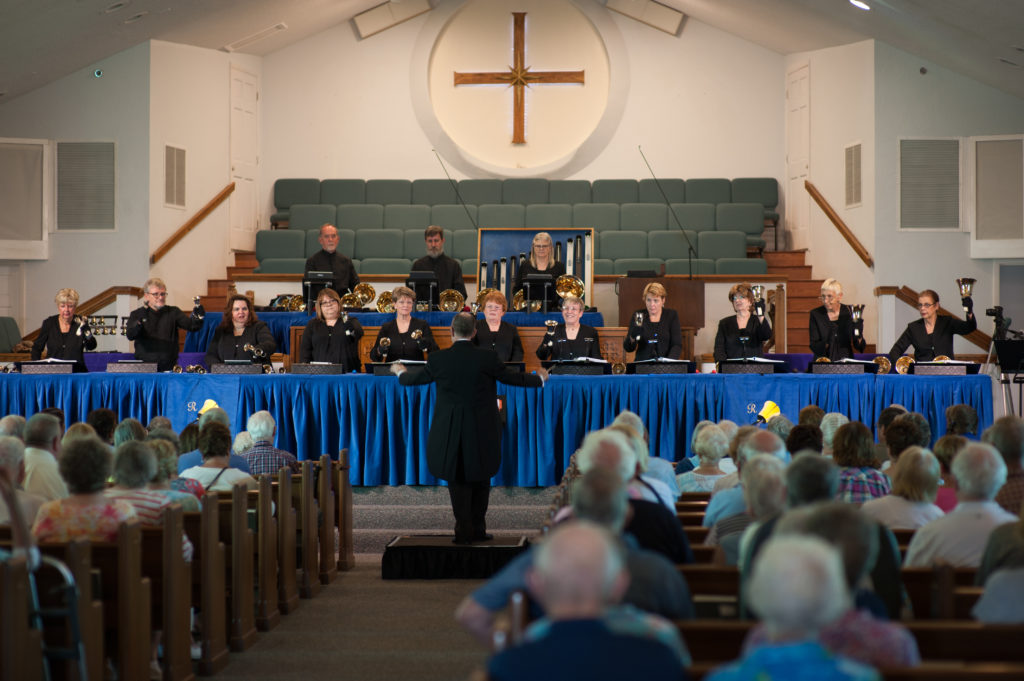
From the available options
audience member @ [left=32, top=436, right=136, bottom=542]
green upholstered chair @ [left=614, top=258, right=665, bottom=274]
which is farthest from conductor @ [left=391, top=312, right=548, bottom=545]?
green upholstered chair @ [left=614, top=258, right=665, bottom=274]

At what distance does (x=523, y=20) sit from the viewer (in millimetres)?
13656

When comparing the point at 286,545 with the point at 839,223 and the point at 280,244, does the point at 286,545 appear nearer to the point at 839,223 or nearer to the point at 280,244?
the point at 280,244

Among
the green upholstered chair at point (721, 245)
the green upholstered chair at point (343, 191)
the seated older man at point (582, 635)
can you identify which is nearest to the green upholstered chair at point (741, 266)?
the green upholstered chair at point (721, 245)

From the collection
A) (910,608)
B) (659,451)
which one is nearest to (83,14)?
(659,451)

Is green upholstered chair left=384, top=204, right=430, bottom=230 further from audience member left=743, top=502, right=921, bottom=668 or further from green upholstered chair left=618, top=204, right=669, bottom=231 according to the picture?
audience member left=743, top=502, right=921, bottom=668

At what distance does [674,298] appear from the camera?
9734mm

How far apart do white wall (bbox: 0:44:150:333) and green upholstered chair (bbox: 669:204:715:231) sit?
5354mm

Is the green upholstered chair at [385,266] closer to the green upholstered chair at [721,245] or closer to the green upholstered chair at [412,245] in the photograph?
the green upholstered chair at [412,245]

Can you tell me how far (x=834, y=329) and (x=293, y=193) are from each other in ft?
22.2

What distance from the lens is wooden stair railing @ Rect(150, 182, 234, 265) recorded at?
11406 mm

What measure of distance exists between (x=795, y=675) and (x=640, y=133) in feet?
39.4

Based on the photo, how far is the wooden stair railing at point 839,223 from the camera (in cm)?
1125

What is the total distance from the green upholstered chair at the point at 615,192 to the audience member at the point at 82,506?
9.56 m

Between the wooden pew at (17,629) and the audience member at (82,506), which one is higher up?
the audience member at (82,506)
